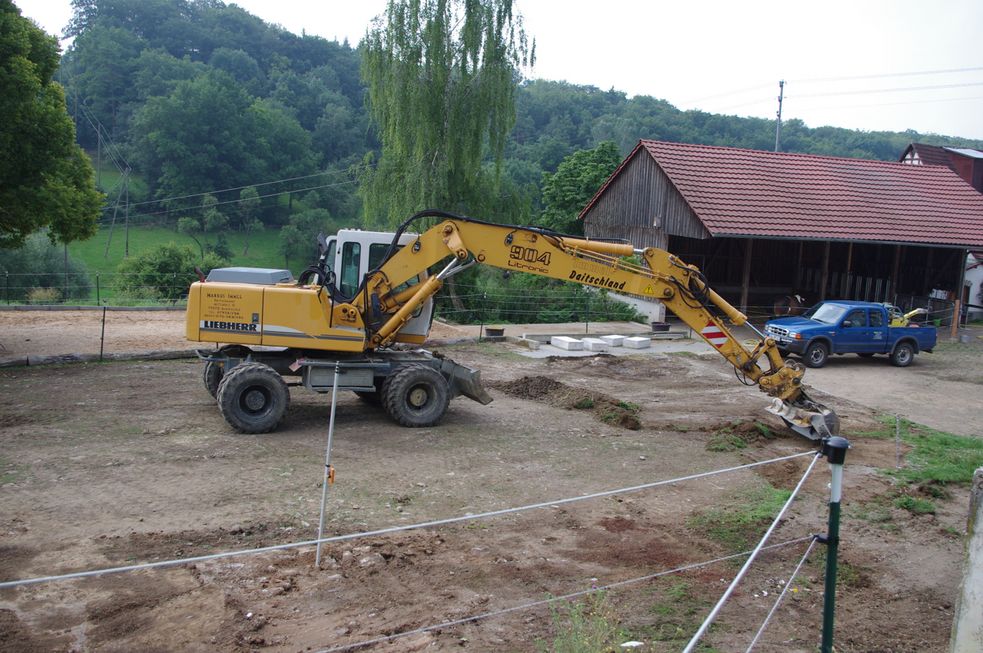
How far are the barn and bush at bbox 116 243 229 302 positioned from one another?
16.7 meters

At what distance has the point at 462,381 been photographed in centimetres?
1377

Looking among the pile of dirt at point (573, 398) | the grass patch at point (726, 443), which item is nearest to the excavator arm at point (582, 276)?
the grass patch at point (726, 443)

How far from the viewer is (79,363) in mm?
17484

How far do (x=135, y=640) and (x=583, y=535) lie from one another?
466 centimetres

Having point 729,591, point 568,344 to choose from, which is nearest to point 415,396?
point 568,344

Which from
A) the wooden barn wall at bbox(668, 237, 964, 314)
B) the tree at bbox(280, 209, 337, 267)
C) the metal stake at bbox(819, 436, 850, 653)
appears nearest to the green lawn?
the tree at bbox(280, 209, 337, 267)

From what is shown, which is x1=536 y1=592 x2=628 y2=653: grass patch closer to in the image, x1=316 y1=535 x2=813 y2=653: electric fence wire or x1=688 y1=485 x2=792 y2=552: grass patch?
x1=316 y1=535 x2=813 y2=653: electric fence wire

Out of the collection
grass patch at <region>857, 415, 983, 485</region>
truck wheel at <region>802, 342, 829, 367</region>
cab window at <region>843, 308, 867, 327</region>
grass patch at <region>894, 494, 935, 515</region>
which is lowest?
grass patch at <region>894, 494, 935, 515</region>

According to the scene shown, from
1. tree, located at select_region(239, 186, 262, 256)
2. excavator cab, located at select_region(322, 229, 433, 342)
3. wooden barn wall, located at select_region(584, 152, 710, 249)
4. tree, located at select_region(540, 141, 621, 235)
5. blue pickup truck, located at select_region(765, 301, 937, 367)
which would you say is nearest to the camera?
excavator cab, located at select_region(322, 229, 433, 342)

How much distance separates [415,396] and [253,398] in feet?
8.44

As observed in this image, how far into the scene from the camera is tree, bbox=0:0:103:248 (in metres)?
16.0

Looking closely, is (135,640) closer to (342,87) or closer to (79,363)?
(79,363)

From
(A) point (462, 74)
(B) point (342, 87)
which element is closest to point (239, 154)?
(B) point (342, 87)

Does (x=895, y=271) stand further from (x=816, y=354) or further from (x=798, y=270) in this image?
(x=816, y=354)
